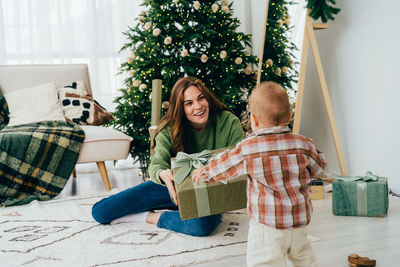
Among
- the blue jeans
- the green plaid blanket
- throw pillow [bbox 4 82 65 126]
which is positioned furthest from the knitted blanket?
the blue jeans

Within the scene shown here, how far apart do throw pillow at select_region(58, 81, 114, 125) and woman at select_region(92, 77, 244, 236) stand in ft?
4.12

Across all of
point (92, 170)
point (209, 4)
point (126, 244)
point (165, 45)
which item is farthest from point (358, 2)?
point (92, 170)

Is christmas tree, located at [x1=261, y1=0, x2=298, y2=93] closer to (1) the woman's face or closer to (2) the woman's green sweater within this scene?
(2) the woman's green sweater

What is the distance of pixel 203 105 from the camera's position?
1.65m

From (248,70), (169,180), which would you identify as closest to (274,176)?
(169,180)

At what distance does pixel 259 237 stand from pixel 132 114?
7.14ft

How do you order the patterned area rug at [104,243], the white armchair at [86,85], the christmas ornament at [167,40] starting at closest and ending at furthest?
1. the patterned area rug at [104,243]
2. the white armchair at [86,85]
3. the christmas ornament at [167,40]

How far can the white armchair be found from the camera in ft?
8.93

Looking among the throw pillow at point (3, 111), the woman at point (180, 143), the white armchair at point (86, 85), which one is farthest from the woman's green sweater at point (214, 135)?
the throw pillow at point (3, 111)

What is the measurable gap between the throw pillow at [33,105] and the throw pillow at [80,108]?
0.06 m

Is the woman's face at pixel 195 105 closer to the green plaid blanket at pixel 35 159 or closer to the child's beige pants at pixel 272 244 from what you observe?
the child's beige pants at pixel 272 244

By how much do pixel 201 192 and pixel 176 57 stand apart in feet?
6.27

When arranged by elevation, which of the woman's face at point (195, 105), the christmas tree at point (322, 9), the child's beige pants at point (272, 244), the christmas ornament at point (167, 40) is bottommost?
the child's beige pants at point (272, 244)

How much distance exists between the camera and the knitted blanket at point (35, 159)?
249 cm
